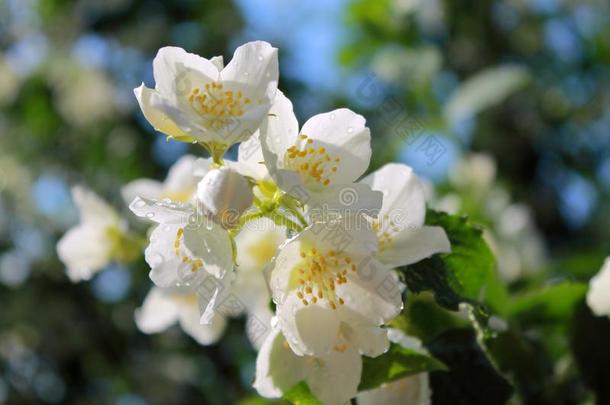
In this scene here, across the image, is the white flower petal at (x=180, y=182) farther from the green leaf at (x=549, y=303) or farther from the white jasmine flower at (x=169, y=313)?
the green leaf at (x=549, y=303)

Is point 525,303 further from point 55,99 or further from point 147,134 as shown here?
point 55,99

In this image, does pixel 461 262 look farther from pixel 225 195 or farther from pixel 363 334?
pixel 225 195

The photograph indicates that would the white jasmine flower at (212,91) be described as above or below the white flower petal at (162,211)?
above

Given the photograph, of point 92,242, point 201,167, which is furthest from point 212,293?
point 92,242

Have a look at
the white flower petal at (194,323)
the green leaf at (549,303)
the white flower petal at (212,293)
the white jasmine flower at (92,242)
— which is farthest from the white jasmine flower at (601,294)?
the white jasmine flower at (92,242)

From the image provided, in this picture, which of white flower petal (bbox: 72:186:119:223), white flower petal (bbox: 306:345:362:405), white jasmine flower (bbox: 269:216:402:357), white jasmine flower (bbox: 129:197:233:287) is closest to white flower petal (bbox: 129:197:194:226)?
white jasmine flower (bbox: 129:197:233:287)

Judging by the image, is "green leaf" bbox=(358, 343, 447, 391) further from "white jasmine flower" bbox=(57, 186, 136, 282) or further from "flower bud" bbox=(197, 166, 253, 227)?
"white jasmine flower" bbox=(57, 186, 136, 282)

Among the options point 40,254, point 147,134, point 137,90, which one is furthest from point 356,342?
point 40,254
